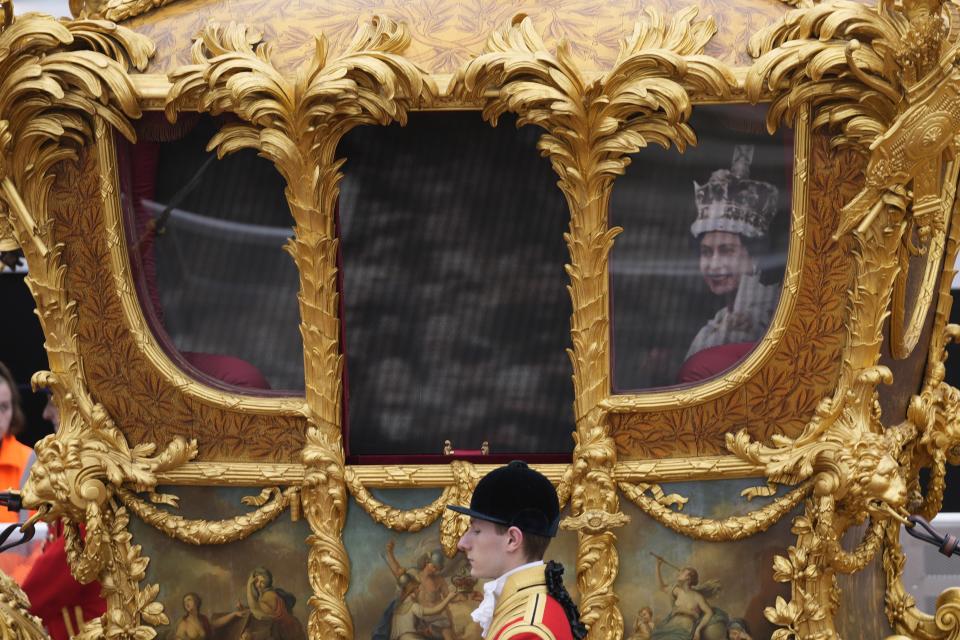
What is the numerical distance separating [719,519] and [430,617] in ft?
3.35

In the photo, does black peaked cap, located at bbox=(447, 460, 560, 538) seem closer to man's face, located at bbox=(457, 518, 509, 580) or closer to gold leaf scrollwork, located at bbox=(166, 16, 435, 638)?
man's face, located at bbox=(457, 518, 509, 580)

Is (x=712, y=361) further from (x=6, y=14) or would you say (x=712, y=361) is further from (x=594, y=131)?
(x=6, y=14)

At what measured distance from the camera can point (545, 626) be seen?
5.02 m

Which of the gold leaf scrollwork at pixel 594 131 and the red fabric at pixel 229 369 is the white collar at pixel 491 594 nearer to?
the gold leaf scrollwork at pixel 594 131

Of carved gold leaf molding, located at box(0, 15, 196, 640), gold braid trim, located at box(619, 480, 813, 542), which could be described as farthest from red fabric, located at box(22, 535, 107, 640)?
gold braid trim, located at box(619, 480, 813, 542)

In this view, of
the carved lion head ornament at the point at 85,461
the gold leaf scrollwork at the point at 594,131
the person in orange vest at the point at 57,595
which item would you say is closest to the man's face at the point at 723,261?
the gold leaf scrollwork at the point at 594,131

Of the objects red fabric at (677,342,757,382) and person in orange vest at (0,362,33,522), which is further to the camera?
person in orange vest at (0,362,33,522)

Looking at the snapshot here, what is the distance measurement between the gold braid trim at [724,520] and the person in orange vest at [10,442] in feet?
10.5

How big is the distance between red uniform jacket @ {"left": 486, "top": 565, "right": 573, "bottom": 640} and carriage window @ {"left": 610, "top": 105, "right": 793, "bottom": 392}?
154cm

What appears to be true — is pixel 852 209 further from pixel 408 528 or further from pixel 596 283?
pixel 408 528

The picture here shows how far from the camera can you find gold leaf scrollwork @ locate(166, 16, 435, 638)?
6375 mm

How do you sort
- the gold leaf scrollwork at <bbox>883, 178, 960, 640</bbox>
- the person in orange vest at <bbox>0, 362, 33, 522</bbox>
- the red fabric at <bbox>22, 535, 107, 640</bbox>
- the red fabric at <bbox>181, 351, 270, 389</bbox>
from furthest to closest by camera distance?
the person in orange vest at <bbox>0, 362, 33, 522</bbox> → the red fabric at <bbox>22, 535, 107, 640</bbox> → the gold leaf scrollwork at <bbox>883, 178, 960, 640</bbox> → the red fabric at <bbox>181, 351, 270, 389</bbox>

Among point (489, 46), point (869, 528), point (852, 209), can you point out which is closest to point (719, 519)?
point (869, 528)

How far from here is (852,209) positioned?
20.6ft
